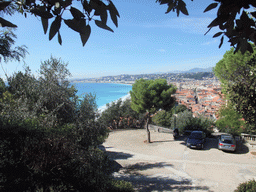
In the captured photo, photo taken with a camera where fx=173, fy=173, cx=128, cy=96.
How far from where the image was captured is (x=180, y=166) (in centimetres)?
1072

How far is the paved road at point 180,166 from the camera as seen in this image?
8164 mm

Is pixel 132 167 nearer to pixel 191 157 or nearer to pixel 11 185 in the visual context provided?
pixel 191 157

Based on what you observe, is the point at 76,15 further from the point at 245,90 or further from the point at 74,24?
the point at 245,90

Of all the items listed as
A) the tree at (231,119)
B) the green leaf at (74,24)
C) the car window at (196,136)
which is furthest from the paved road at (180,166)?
the green leaf at (74,24)

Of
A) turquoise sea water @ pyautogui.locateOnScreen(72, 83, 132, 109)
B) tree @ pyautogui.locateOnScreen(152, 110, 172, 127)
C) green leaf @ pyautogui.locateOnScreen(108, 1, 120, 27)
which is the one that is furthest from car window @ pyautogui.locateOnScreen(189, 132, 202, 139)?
green leaf @ pyautogui.locateOnScreen(108, 1, 120, 27)

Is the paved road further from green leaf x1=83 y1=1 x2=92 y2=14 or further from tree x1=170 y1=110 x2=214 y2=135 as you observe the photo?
green leaf x1=83 y1=1 x2=92 y2=14

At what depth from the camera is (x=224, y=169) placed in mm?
10148

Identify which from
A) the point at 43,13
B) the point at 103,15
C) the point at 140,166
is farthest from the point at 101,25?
the point at 140,166

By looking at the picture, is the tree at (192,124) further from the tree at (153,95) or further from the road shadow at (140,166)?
the road shadow at (140,166)

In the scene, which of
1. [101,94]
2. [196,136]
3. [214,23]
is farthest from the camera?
[101,94]

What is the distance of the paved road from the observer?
816 cm

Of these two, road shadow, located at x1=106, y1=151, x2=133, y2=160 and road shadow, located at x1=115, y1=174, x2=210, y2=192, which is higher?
road shadow, located at x1=115, y1=174, x2=210, y2=192

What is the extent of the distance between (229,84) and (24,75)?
10541 mm

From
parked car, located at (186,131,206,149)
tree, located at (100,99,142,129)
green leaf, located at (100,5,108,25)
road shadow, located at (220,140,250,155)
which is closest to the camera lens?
green leaf, located at (100,5,108,25)
